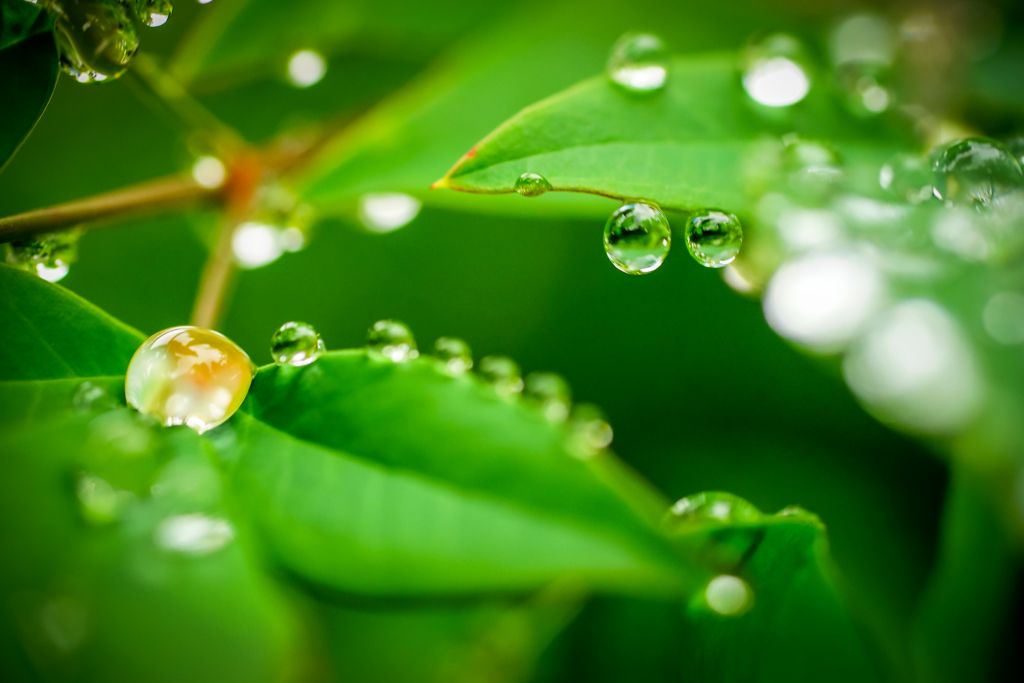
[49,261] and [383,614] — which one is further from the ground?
[49,261]

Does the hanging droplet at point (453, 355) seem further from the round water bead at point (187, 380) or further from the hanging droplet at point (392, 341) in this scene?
the round water bead at point (187, 380)

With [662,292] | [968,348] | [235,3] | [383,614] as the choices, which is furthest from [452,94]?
[968,348]

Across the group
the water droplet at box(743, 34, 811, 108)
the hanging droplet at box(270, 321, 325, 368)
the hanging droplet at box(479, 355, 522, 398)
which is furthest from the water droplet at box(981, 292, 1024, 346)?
the hanging droplet at box(270, 321, 325, 368)

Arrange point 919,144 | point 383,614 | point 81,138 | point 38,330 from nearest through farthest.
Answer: point 38,330
point 383,614
point 919,144
point 81,138

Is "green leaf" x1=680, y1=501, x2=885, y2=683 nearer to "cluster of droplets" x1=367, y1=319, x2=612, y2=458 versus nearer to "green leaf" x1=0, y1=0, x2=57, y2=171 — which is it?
"cluster of droplets" x1=367, y1=319, x2=612, y2=458

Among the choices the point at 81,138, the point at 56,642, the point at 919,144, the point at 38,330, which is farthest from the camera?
the point at 81,138

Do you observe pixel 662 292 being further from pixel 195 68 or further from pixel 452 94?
pixel 195 68

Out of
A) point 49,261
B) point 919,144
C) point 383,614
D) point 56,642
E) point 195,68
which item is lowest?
point 56,642

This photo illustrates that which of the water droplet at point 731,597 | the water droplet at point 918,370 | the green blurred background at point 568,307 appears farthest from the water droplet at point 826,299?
the water droplet at point 731,597
